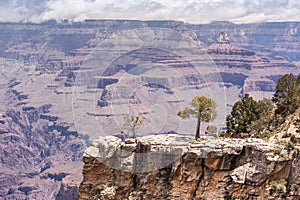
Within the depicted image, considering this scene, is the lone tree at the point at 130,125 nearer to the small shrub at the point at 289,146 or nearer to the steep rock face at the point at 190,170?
the steep rock face at the point at 190,170

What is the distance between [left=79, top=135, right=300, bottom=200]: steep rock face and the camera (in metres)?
27.4

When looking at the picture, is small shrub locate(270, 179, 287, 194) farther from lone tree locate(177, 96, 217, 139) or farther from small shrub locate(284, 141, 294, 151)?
lone tree locate(177, 96, 217, 139)

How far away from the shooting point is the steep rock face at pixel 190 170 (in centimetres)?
2738

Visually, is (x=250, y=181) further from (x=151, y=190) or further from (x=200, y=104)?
(x=200, y=104)

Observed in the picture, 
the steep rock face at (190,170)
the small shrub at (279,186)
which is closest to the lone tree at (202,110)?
the steep rock face at (190,170)

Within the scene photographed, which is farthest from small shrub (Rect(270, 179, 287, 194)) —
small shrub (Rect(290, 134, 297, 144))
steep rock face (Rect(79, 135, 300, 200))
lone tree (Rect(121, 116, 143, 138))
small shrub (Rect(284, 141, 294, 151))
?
lone tree (Rect(121, 116, 143, 138))

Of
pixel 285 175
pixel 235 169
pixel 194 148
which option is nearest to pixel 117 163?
pixel 194 148

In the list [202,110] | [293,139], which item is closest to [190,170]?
[293,139]

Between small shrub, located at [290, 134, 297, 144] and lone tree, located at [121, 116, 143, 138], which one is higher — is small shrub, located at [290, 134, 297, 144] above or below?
above

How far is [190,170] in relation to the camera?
29438 mm

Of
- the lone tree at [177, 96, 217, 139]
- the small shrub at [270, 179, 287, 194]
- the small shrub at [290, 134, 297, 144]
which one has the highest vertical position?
the lone tree at [177, 96, 217, 139]

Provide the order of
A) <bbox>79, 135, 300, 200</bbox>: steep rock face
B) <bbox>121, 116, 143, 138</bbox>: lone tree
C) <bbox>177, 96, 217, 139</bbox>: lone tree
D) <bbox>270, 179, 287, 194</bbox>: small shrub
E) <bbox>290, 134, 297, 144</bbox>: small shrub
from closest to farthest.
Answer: <bbox>270, 179, 287, 194</bbox>: small shrub, <bbox>79, 135, 300, 200</bbox>: steep rock face, <bbox>290, 134, 297, 144</bbox>: small shrub, <bbox>177, 96, 217, 139</bbox>: lone tree, <bbox>121, 116, 143, 138</bbox>: lone tree

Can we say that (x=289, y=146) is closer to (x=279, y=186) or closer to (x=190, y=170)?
(x=279, y=186)

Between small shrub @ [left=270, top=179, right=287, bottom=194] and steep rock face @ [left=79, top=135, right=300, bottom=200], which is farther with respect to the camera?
steep rock face @ [left=79, top=135, right=300, bottom=200]
